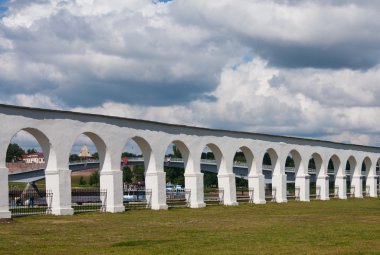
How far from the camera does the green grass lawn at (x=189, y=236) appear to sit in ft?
41.4

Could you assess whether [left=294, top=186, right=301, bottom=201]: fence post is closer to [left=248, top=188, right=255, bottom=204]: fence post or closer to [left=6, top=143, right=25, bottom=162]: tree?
[left=248, top=188, right=255, bottom=204]: fence post

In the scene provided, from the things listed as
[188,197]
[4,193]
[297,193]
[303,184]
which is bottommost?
[297,193]

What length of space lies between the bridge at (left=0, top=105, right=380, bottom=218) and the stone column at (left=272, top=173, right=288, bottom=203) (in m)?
0.06

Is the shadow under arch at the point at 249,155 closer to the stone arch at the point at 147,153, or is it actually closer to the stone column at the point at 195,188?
the stone column at the point at 195,188

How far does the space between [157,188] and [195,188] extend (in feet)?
9.83

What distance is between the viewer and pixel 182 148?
3106 centimetres

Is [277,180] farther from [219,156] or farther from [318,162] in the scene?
[318,162]

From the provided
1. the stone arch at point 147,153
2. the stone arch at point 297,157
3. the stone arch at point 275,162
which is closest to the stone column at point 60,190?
the stone arch at point 147,153

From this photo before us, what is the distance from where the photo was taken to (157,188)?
28641 mm

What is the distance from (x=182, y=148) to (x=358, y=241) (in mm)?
17833

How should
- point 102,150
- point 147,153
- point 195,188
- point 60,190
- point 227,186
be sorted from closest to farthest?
point 60,190 < point 102,150 < point 147,153 < point 195,188 < point 227,186

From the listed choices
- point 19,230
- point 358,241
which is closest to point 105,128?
point 19,230

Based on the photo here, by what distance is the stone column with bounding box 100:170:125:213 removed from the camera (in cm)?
2647

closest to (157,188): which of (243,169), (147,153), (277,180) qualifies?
(147,153)
